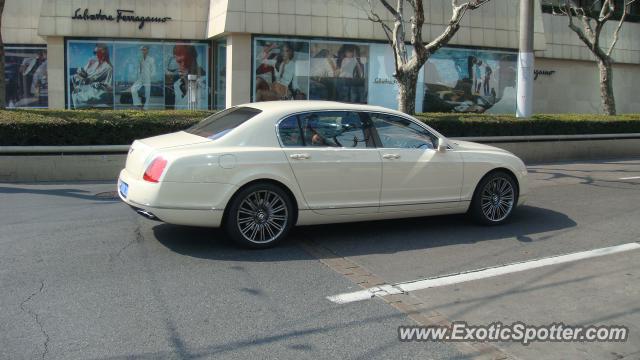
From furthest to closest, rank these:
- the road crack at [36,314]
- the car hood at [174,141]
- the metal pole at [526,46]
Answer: the metal pole at [526,46], the car hood at [174,141], the road crack at [36,314]

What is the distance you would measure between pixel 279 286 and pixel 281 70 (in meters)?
15.6

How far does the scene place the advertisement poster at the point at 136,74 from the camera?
21.7 metres

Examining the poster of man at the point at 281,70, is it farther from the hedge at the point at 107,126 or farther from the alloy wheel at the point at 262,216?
the alloy wheel at the point at 262,216

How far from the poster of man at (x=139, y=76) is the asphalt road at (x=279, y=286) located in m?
13.7

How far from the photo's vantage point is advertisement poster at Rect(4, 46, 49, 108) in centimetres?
2373

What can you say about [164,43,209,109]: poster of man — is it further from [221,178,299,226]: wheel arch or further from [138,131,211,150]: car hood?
[221,178,299,226]: wheel arch

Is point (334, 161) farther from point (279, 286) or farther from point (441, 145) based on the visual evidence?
point (279, 286)

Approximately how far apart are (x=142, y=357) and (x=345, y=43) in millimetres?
18069

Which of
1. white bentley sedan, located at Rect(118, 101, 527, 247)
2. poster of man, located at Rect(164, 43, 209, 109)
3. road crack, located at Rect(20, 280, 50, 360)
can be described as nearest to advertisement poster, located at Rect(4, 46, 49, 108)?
poster of man, located at Rect(164, 43, 209, 109)

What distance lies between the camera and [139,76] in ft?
72.7

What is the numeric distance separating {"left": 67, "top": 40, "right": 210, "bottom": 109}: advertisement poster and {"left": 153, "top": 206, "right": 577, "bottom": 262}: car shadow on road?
15131 millimetres

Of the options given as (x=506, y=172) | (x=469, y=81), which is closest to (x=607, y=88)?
(x=469, y=81)

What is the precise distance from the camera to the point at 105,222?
7965 mm

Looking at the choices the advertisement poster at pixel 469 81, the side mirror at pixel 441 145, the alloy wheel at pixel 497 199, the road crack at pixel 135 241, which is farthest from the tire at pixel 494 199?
the advertisement poster at pixel 469 81
